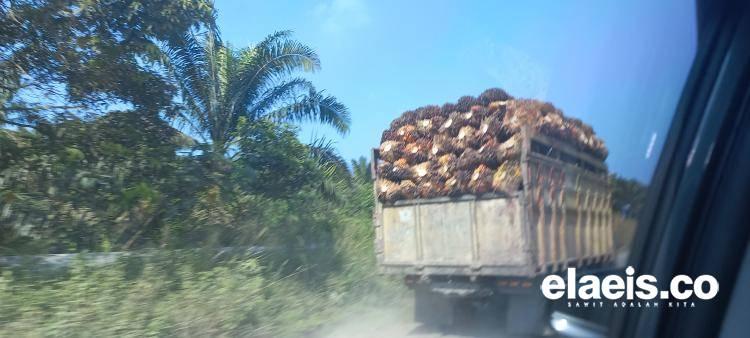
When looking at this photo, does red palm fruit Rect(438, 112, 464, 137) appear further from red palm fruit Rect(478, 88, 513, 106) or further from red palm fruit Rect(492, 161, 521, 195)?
red palm fruit Rect(492, 161, 521, 195)

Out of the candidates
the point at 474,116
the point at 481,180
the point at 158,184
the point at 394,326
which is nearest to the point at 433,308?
the point at 394,326

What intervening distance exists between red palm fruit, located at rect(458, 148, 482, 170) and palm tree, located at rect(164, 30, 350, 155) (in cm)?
335

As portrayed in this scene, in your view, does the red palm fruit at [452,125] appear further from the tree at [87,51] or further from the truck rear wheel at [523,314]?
the tree at [87,51]

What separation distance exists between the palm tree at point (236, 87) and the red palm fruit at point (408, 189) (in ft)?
9.46

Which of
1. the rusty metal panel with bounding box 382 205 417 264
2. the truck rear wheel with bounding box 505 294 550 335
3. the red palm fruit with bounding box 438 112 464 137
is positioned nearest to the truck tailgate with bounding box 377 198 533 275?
the rusty metal panel with bounding box 382 205 417 264

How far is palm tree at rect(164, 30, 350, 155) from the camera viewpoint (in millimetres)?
8992

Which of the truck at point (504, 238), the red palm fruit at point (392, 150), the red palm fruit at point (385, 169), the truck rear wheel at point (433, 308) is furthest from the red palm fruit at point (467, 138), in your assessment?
the truck rear wheel at point (433, 308)

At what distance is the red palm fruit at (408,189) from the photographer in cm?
744

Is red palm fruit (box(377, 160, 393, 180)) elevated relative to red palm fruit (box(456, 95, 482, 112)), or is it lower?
lower

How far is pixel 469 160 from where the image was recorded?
6984mm

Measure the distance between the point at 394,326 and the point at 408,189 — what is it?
171cm

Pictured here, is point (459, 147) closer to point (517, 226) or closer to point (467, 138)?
point (467, 138)

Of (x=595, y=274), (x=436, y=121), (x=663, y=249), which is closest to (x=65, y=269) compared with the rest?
(x=436, y=121)

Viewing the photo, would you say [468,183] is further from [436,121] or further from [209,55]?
[209,55]
